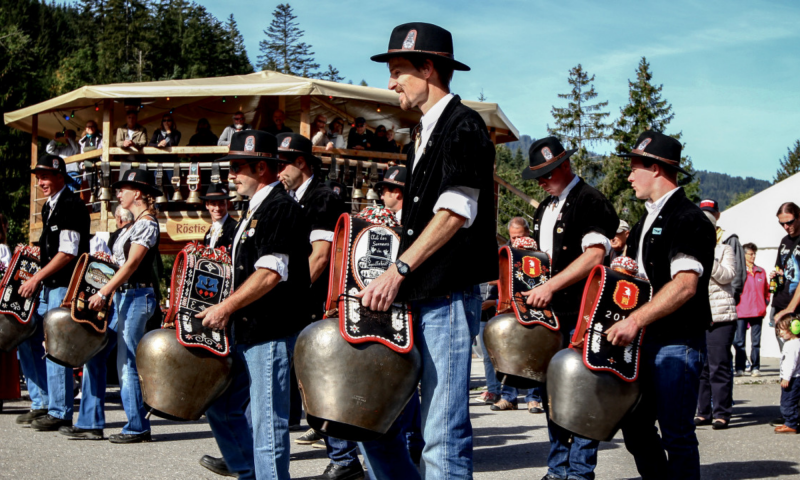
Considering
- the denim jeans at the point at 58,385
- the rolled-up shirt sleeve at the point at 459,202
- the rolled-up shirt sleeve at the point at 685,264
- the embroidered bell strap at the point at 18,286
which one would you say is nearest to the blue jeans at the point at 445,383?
the rolled-up shirt sleeve at the point at 459,202

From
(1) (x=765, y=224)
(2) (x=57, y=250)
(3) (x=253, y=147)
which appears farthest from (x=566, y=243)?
(1) (x=765, y=224)

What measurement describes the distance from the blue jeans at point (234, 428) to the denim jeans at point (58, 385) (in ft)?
10.8

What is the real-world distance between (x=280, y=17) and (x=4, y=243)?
6888cm

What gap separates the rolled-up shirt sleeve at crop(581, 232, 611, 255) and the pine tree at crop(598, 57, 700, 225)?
1759 inches

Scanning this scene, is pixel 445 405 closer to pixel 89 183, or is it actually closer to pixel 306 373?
pixel 306 373

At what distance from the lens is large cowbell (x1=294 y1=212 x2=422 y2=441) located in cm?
331

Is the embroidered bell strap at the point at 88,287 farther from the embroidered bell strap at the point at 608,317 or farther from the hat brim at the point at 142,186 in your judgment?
the embroidered bell strap at the point at 608,317

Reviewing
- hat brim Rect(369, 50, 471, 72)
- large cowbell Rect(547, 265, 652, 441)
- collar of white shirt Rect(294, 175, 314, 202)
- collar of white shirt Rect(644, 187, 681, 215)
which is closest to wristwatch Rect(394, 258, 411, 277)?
hat brim Rect(369, 50, 471, 72)

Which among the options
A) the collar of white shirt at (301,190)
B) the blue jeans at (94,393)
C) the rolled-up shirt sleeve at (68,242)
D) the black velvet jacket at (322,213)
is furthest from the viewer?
the rolled-up shirt sleeve at (68,242)

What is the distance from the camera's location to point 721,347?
27.8 ft

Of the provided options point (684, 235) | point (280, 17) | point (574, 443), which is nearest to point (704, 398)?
point (574, 443)

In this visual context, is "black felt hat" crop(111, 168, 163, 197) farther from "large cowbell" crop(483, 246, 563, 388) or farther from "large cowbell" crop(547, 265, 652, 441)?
"large cowbell" crop(547, 265, 652, 441)

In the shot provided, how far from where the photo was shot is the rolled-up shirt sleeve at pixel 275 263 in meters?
4.50

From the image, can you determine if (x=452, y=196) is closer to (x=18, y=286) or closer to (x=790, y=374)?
(x=790, y=374)
